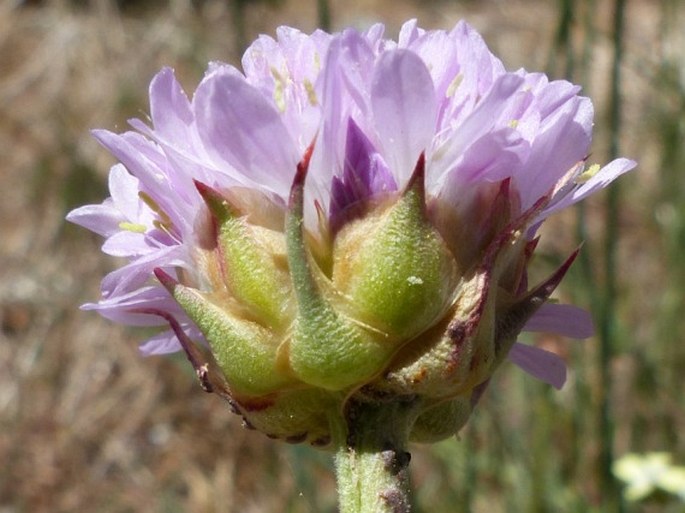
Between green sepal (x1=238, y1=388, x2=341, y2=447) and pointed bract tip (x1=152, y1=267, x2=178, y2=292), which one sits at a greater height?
pointed bract tip (x1=152, y1=267, x2=178, y2=292)

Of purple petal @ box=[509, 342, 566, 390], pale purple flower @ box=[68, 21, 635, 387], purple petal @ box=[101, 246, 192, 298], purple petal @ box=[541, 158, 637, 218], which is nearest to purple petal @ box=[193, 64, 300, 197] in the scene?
pale purple flower @ box=[68, 21, 635, 387]

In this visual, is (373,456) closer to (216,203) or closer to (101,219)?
(216,203)

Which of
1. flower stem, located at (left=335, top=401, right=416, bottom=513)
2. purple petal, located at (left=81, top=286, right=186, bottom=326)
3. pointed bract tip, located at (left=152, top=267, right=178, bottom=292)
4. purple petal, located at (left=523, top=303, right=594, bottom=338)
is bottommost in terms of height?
flower stem, located at (left=335, top=401, right=416, bottom=513)

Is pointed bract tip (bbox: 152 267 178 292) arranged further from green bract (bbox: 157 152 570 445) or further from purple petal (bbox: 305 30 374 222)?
purple petal (bbox: 305 30 374 222)

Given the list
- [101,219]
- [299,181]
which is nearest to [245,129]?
[299,181]

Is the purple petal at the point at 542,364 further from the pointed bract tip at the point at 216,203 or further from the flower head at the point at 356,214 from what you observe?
the pointed bract tip at the point at 216,203

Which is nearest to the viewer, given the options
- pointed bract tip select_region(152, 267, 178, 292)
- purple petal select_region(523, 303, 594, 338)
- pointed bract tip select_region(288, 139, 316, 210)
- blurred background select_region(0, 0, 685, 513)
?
pointed bract tip select_region(288, 139, 316, 210)

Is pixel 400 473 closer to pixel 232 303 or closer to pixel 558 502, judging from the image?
pixel 232 303

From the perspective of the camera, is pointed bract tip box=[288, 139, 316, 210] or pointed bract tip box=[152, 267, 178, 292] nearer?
pointed bract tip box=[288, 139, 316, 210]
